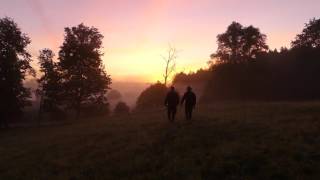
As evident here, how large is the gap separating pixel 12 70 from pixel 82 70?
11.2 m

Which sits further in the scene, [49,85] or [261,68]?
[261,68]

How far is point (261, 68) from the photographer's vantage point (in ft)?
256

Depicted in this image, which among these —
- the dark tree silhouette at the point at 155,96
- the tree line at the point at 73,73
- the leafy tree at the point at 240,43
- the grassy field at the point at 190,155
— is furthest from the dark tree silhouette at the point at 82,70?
the grassy field at the point at 190,155

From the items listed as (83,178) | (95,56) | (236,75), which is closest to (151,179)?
(83,178)

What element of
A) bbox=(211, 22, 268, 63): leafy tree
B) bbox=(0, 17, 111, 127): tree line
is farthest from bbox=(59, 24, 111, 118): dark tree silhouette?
bbox=(211, 22, 268, 63): leafy tree

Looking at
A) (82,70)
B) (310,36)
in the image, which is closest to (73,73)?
(82,70)

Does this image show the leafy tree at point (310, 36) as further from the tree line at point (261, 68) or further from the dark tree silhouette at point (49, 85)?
the dark tree silhouette at point (49, 85)

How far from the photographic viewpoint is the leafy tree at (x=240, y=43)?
8388 cm

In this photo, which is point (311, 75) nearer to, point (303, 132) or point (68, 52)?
point (68, 52)

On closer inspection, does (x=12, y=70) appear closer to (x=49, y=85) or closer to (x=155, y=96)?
(x=49, y=85)

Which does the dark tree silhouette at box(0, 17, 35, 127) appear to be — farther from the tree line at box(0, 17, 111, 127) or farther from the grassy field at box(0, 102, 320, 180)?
the grassy field at box(0, 102, 320, 180)

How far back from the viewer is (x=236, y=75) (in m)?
80.6

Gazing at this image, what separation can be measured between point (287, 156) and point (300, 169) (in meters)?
1.77

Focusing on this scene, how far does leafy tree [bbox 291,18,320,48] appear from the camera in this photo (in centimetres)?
7900
